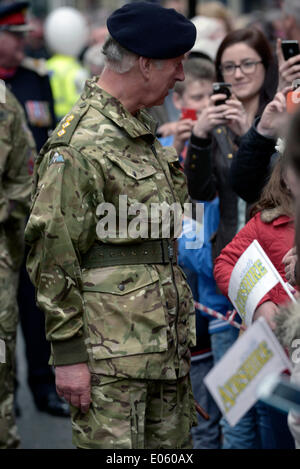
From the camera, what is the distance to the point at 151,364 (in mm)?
3105

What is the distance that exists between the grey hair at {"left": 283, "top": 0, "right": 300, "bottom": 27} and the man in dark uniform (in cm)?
202

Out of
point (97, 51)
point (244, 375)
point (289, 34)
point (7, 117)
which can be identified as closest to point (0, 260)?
point (7, 117)

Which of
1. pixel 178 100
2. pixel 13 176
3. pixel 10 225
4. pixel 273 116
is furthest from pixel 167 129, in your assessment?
pixel 273 116

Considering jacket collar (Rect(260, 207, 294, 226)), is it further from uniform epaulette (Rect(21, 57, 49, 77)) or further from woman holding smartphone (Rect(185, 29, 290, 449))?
uniform epaulette (Rect(21, 57, 49, 77))

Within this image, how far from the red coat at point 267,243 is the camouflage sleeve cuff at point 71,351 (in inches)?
28.0

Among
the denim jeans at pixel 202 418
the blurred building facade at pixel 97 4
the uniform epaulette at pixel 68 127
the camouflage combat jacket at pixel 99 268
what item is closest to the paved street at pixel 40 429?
the denim jeans at pixel 202 418

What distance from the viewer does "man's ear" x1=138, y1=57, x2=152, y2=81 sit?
3159 millimetres

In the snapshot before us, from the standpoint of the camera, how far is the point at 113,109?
317 cm

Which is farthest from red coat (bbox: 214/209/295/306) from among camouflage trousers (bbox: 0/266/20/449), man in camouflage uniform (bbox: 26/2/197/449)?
camouflage trousers (bbox: 0/266/20/449)

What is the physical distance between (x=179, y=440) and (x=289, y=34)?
245 cm

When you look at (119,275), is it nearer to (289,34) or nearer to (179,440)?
(179,440)

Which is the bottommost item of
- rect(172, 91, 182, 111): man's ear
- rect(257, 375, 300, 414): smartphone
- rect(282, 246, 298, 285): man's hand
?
rect(172, 91, 182, 111): man's ear

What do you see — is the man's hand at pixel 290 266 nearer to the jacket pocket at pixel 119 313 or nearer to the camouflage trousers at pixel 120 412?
the jacket pocket at pixel 119 313
